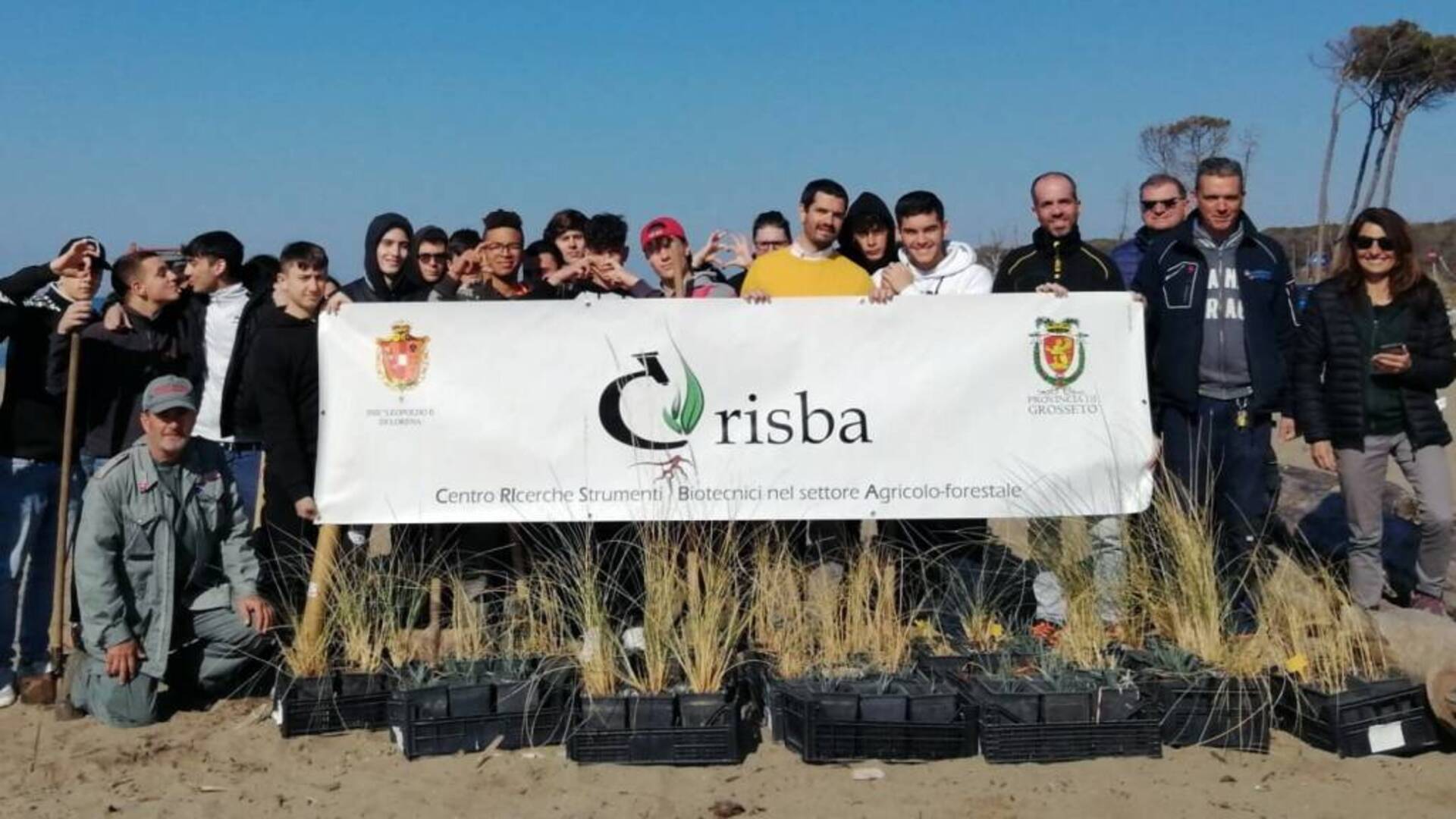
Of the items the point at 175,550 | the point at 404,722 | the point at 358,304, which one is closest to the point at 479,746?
the point at 404,722

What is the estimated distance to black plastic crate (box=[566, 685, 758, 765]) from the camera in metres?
5.31

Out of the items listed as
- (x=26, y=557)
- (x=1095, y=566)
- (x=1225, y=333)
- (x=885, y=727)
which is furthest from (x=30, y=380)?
(x=1225, y=333)

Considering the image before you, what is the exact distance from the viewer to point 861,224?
714 cm

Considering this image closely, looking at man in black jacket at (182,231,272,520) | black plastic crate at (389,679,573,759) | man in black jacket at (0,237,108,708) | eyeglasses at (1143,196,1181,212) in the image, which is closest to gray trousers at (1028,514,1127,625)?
black plastic crate at (389,679,573,759)

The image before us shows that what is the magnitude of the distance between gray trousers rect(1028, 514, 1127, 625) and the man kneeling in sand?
11.4 feet

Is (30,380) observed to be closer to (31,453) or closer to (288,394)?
(31,453)

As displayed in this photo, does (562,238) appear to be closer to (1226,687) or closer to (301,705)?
(301,705)

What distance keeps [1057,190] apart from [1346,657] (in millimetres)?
2510

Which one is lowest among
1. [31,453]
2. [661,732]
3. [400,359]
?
[661,732]

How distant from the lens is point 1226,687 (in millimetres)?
5461

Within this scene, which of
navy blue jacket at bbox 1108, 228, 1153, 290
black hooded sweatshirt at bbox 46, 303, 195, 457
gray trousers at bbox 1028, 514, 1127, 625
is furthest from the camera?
navy blue jacket at bbox 1108, 228, 1153, 290

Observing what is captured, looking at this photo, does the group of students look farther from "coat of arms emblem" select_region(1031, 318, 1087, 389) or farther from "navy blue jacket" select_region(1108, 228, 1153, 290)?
"navy blue jacket" select_region(1108, 228, 1153, 290)

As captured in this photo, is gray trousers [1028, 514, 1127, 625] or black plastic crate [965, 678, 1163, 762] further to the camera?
gray trousers [1028, 514, 1127, 625]

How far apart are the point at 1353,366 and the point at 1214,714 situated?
199 centimetres
